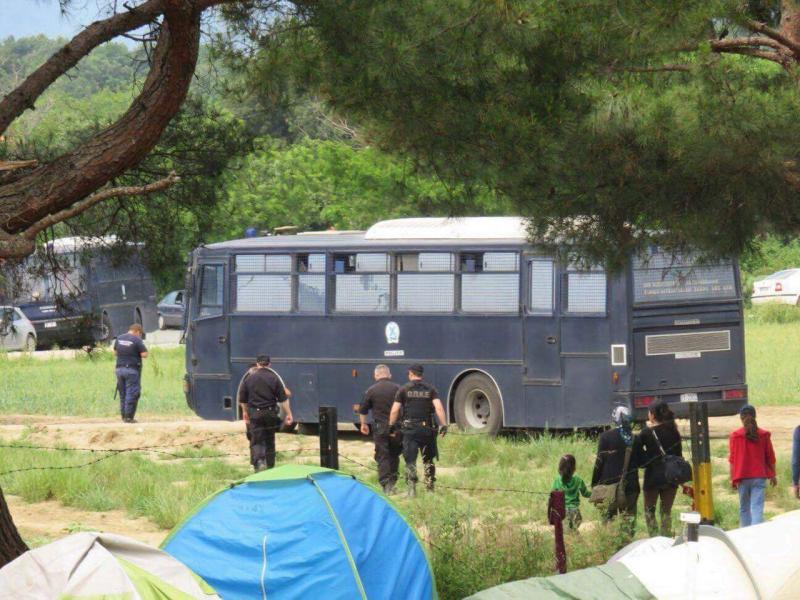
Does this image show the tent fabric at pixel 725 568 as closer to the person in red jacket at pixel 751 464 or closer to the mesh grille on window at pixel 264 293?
the person in red jacket at pixel 751 464

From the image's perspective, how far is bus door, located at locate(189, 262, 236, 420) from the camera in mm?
22594

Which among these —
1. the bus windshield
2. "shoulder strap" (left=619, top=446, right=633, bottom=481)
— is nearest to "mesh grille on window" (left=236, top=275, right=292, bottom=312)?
the bus windshield

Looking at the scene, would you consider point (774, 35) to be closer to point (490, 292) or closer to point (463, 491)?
point (463, 491)

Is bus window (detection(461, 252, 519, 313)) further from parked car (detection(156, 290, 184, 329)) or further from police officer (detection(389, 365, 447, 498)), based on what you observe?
parked car (detection(156, 290, 184, 329))

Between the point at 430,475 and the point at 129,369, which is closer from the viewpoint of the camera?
the point at 430,475

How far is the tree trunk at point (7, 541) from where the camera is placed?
9.20 m

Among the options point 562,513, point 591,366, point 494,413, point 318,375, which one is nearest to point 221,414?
point 318,375

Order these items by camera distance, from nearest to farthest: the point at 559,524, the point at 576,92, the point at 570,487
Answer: the point at 559,524, the point at 576,92, the point at 570,487

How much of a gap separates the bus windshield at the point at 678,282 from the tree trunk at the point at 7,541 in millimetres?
12200

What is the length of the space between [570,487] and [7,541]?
4.89 meters

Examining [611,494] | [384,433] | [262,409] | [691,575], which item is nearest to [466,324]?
[262,409]

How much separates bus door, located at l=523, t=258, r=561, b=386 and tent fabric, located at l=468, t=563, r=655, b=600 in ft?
41.3

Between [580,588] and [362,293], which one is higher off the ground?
[362,293]

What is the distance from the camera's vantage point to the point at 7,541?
9.24m
